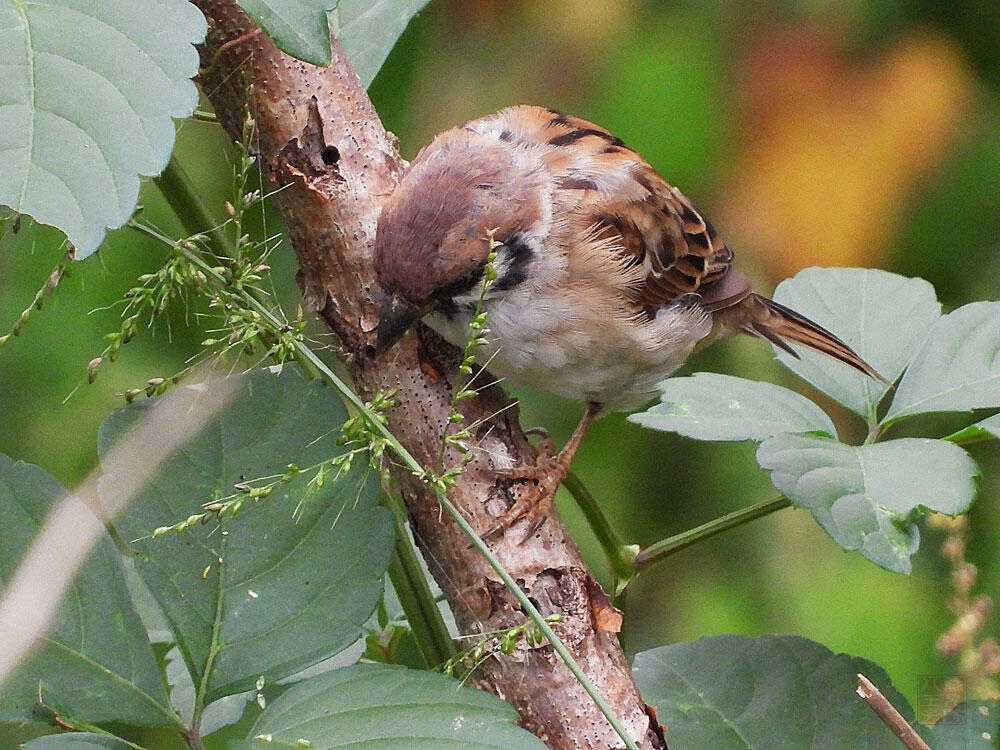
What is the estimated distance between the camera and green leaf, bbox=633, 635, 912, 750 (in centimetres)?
131

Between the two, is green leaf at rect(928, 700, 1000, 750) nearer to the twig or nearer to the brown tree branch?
the twig

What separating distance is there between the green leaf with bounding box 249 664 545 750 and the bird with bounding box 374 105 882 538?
483 millimetres

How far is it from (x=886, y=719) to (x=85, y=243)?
86 centimetres

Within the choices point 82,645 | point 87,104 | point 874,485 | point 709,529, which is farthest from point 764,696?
point 87,104

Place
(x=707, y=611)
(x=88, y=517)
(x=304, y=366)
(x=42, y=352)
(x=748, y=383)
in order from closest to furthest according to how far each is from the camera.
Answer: (x=88, y=517)
(x=304, y=366)
(x=748, y=383)
(x=42, y=352)
(x=707, y=611)

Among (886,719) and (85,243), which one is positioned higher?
(85,243)

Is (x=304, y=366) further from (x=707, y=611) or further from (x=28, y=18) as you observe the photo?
(x=707, y=611)

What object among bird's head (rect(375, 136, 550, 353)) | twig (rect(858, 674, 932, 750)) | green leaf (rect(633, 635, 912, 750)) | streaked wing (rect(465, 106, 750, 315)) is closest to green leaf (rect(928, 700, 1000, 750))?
green leaf (rect(633, 635, 912, 750))

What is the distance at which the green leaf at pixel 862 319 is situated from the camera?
1528 millimetres

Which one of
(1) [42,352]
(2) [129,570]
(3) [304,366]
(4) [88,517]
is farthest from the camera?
(1) [42,352]

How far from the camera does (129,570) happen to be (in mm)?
1528

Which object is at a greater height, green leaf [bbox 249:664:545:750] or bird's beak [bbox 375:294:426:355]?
bird's beak [bbox 375:294:426:355]

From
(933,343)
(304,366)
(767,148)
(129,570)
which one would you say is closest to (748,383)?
(933,343)

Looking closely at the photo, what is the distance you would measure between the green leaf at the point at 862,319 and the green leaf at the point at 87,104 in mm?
1018
